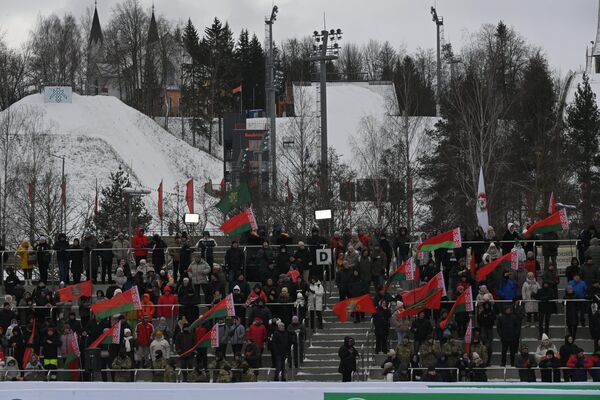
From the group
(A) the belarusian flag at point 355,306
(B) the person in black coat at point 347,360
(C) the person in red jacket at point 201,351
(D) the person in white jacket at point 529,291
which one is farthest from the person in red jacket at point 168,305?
(D) the person in white jacket at point 529,291

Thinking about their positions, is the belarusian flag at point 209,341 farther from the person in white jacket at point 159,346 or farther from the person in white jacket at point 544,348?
the person in white jacket at point 544,348

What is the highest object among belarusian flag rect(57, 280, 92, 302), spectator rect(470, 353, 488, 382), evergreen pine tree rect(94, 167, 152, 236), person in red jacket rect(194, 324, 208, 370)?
evergreen pine tree rect(94, 167, 152, 236)

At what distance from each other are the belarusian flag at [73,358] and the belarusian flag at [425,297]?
677 centimetres

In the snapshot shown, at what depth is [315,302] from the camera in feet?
111

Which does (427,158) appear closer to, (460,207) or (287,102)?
(460,207)

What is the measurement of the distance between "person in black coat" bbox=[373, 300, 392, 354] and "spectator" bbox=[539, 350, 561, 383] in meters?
4.06

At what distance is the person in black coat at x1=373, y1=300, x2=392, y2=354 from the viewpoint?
3150cm

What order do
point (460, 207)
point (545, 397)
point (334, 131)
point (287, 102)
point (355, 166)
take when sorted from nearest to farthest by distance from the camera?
point (545, 397) → point (460, 207) → point (355, 166) → point (334, 131) → point (287, 102)

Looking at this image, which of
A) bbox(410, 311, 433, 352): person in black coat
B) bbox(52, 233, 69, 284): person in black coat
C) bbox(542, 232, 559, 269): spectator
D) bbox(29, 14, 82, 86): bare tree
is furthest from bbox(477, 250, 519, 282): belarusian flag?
bbox(29, 14, 82, 86): bare tree

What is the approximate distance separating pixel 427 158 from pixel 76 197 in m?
29.1

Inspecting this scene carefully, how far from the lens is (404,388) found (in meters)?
22.1

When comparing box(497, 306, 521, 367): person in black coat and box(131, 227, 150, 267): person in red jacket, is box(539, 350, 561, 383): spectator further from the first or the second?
box(131, 227, 150, 267): person in red jacket

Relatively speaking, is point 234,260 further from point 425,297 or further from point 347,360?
point 347,360


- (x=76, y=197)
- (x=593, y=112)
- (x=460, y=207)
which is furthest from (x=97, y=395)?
(x=76, y=197)
